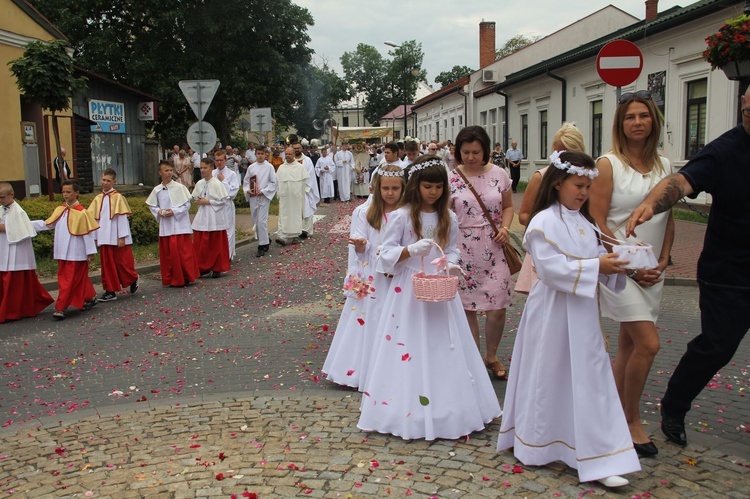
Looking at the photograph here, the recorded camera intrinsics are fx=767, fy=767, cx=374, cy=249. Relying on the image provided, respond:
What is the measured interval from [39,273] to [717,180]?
437 inches

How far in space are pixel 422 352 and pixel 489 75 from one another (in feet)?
133

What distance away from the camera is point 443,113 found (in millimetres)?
56469

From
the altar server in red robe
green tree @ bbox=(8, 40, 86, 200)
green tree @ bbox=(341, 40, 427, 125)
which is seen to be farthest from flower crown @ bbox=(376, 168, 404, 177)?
green tree @ bbox=(341, 40, 427, 125)

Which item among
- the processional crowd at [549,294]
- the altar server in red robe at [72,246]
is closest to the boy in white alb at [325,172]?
the altar server in red robe at [72,246]

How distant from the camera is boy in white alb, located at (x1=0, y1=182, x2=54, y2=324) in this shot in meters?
9.68

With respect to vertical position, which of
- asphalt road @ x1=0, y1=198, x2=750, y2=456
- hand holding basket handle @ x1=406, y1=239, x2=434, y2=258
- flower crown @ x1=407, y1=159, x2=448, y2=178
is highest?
flower crown @ x1=407, y1=159, x2=448, y2=178

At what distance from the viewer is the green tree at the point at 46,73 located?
16.3 metres

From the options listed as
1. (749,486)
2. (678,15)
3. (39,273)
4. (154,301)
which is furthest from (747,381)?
(678,15)

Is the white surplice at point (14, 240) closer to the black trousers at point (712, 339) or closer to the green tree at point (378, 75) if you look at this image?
the black trousers at point (712, 339)

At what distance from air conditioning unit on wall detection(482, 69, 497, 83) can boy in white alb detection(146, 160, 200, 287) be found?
112ft

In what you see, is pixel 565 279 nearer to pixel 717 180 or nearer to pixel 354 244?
pixel 717 180

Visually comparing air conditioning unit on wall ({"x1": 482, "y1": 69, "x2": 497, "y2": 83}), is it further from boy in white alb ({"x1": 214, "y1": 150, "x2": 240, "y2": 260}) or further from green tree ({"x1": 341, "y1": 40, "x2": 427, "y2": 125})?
green tree ({"x1": 341, "y1": 40, "x2": 427, "y2": 125})

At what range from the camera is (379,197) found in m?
5.81

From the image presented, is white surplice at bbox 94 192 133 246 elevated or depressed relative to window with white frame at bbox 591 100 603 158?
depressed
